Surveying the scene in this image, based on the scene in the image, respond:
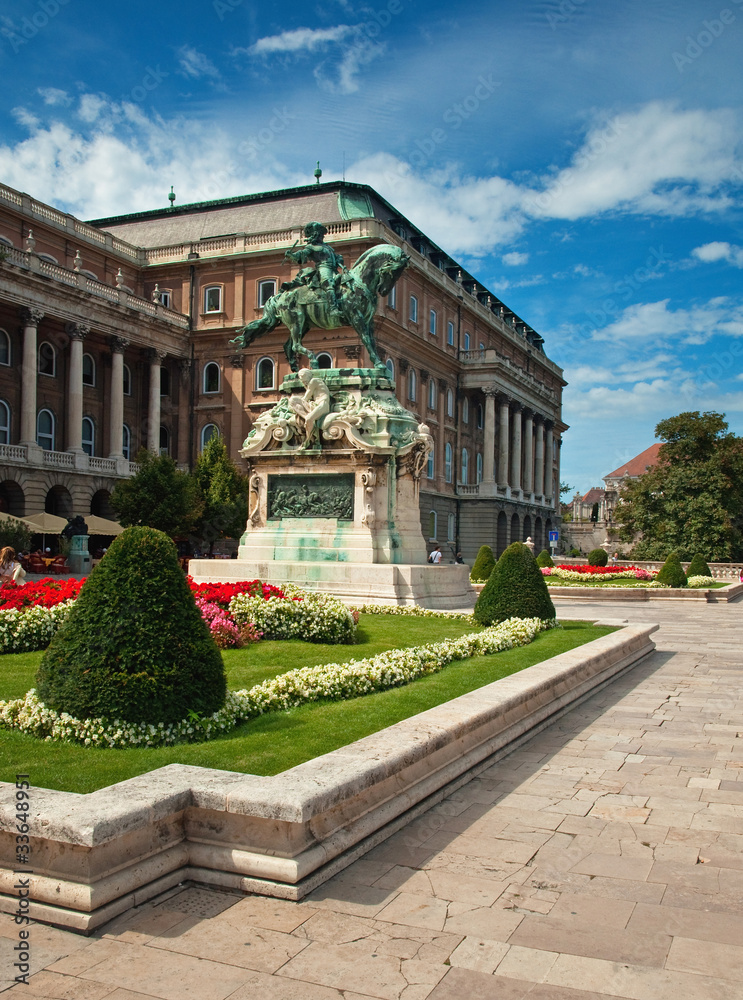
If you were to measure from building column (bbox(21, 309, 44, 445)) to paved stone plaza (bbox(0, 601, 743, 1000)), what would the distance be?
1617 inches

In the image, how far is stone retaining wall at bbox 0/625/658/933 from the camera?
4.16 meters

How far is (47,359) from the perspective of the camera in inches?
1896

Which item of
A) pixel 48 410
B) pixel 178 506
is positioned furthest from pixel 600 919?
pixel 48 410

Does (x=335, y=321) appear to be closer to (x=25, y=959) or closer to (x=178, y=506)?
(x=25, y=959)

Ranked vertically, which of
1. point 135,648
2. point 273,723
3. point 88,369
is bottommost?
point 273,723

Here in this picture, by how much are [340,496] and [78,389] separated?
108ft

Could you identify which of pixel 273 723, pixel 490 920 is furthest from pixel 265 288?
pixel 490 920

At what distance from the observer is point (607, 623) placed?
15.9m

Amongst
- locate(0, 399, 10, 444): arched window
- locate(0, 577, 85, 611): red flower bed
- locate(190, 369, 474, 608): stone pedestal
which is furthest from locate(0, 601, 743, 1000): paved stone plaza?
locate(0, 399, 10, 444): arched window

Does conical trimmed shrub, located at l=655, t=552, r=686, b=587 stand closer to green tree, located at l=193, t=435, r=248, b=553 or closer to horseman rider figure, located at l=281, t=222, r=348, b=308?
horseman rider figure, located at l=281, t=222, r=348, b=308

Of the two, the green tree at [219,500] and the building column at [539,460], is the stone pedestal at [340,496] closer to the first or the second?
the green tree at [219,500]

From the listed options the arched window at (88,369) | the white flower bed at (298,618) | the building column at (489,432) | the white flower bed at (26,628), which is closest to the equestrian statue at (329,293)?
the white flower bed at (298,618)

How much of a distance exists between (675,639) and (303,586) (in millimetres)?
7290

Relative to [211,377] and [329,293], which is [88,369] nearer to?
[211,377]
